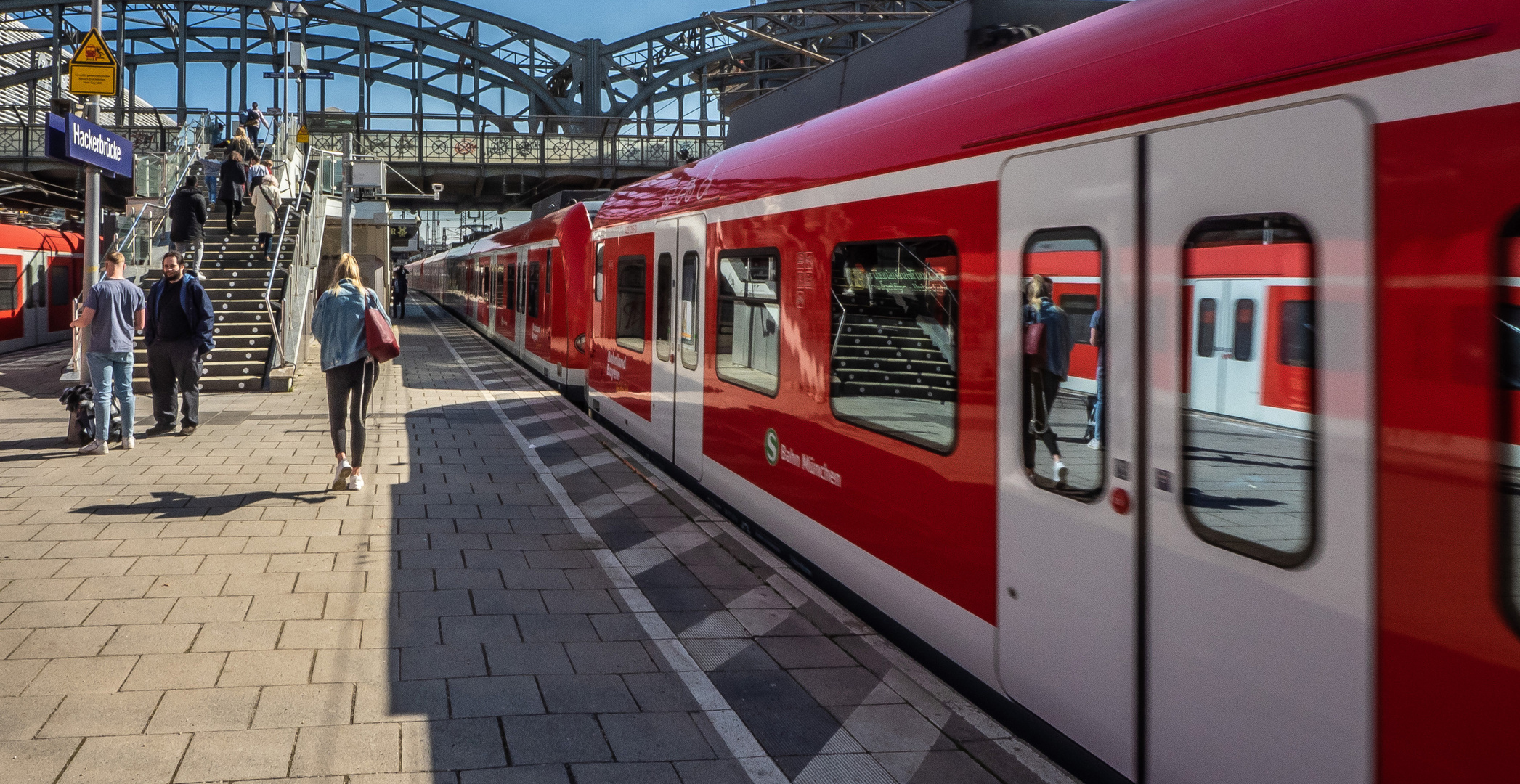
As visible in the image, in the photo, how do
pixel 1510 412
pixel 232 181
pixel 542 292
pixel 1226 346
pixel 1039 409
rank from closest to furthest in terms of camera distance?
1. pixel 1510 412
2. pixel 1226 346
3. pixel 1039 409
4. pixel 542 292
5. pixel 232 181

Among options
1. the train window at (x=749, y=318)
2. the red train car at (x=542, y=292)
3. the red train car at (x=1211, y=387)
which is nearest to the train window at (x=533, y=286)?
the red train car at (x=542, y=292)

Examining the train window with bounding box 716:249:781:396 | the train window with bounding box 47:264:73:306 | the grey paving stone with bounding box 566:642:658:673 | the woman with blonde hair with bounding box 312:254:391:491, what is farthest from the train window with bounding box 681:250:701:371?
the train window with bounding box 47:264:73:306

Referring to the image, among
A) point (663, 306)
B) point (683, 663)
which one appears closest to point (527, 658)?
point (683, 663)

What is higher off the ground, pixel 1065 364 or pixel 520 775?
pixel 1065 364

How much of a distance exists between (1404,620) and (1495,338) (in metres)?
0.63

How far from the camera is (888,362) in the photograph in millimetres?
5023

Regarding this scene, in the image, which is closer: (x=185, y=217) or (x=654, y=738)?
(x=654, y=738)

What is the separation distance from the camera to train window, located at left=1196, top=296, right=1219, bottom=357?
122 inches

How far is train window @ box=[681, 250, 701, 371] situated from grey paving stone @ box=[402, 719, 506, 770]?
171 inches

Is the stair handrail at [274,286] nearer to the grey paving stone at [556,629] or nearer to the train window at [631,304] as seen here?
the train window at [631,304]

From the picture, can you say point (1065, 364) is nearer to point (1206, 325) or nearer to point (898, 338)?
point (1206, 325)

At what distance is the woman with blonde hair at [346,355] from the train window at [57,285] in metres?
18.8

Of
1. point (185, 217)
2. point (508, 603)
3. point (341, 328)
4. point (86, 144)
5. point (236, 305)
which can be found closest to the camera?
point (508, 603)

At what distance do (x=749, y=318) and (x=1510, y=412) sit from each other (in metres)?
4.91
